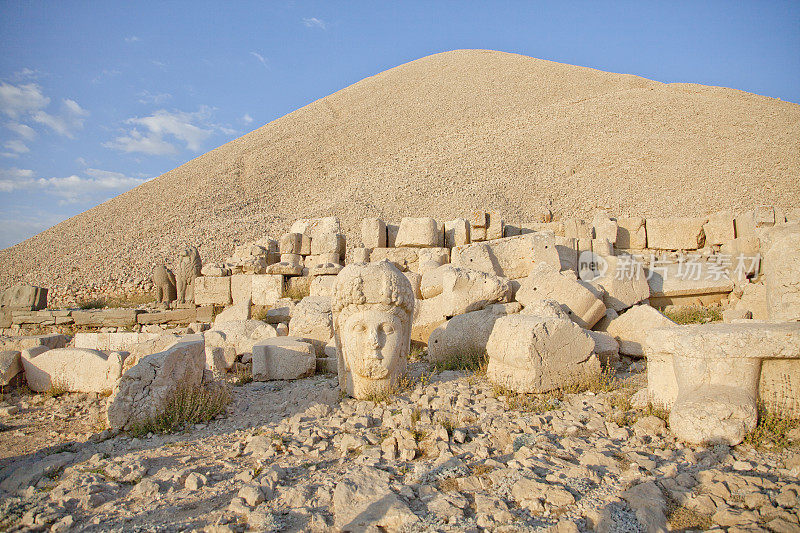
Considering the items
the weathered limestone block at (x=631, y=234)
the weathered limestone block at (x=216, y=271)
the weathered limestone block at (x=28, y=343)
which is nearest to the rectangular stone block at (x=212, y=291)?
the weathered limestone block at (x=216, y=271)

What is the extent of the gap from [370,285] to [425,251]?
16.7ft

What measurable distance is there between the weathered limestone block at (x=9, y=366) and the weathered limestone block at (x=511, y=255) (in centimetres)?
626

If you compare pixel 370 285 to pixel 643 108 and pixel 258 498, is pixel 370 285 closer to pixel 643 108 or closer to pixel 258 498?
pixel 258 498

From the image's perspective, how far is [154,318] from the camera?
33.2ft

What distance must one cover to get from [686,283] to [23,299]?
46.1 feet

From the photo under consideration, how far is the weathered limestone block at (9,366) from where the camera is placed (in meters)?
5.51

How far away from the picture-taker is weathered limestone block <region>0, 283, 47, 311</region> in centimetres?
1095

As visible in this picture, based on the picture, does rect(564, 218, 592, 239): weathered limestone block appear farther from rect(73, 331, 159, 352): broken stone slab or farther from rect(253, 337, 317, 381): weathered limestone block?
rect(73, 331, 159, 352): broken stone slab

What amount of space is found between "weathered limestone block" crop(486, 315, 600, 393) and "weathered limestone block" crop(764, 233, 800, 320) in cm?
191

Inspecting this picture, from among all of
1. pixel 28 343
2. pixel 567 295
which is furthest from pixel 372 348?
pixel 28 343

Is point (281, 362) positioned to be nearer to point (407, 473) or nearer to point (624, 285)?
point (407, 473)

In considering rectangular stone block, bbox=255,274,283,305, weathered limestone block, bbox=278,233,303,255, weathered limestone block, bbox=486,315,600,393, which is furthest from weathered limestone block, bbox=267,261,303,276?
weathered limestone block, bbox=486,315,600,393

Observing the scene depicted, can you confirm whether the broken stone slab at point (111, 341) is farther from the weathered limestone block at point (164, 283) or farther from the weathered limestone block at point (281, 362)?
the weathered limestone block at point (164, 283)

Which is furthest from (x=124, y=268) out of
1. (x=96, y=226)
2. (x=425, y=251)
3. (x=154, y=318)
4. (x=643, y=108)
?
(x=643, y=108)
